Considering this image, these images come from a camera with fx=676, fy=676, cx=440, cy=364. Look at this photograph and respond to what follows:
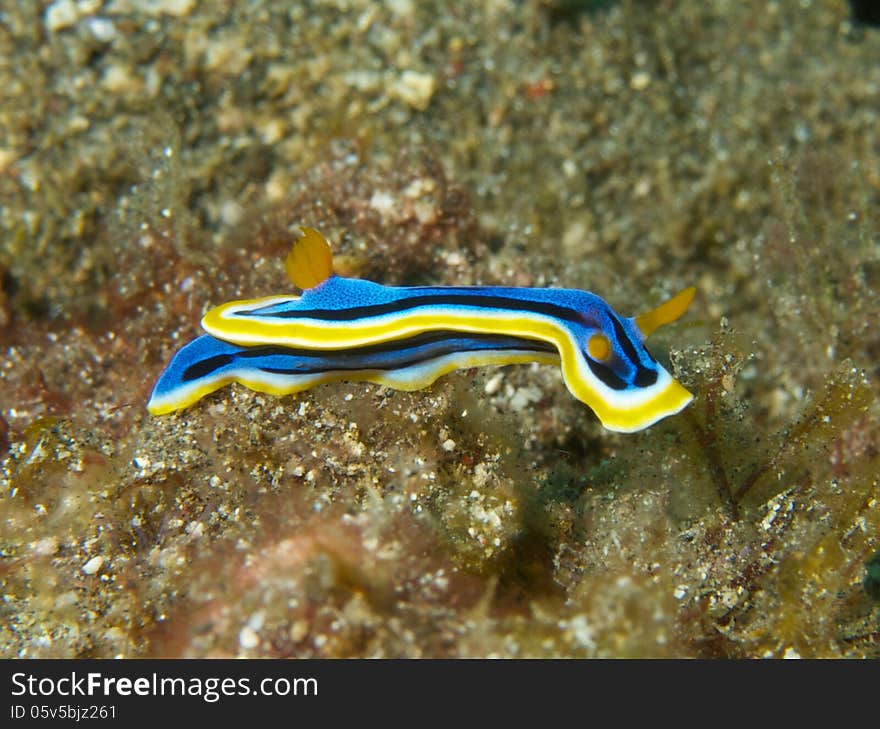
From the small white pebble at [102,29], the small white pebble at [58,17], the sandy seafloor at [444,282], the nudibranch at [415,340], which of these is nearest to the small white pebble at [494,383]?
the sandy seafloor at [444,282]

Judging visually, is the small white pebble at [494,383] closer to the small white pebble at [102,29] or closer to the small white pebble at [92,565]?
the small white pebble at [92,565]

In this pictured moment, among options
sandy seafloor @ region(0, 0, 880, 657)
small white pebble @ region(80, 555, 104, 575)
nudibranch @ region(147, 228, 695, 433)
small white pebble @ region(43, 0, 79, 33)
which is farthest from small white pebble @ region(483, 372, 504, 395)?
small white pebble @ region(43, 0, 79, 33)

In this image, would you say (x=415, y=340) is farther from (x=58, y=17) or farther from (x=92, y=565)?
(x=58, y=17)

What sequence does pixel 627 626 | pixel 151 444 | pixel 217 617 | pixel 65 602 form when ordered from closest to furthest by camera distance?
pixel 627 626, pixel 217 617, pixel 65 602, pixel 151 444

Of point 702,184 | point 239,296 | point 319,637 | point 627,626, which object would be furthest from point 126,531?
point 702,184

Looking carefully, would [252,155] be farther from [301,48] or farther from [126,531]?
[126,531]

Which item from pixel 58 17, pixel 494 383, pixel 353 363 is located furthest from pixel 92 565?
pixel 58 17
